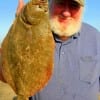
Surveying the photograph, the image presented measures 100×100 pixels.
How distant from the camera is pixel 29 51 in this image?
577 centimetres

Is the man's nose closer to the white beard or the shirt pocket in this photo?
the white beard

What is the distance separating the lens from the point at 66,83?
22.7ft

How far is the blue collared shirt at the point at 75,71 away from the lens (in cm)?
688

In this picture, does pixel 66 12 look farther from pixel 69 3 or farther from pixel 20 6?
pixel 20 6

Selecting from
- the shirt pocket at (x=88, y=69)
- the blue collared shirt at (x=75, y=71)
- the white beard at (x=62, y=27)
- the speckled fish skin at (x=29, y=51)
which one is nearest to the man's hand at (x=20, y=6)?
the speckled fish skin at (x=29, y=51)

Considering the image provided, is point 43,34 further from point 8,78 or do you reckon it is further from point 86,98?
point 86,98

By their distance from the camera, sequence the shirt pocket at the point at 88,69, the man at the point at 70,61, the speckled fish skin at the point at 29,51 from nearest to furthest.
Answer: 1. the speckled fish skin at the point at 29,51
2. the man at the point at 70,61
3. the shirt pocket at the point at 88,69

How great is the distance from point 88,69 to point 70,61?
1.01 feet

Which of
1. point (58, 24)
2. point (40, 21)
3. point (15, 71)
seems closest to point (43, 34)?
point (40, 21)

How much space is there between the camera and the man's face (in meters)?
6.74

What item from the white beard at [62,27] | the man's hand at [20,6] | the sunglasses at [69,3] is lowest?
the white beard at [62,27]

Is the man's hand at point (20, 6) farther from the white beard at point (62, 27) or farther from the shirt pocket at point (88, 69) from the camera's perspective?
the shirt pocket at point (88, 69)

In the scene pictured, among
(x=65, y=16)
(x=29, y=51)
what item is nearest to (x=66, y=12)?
(x=65, y=16)

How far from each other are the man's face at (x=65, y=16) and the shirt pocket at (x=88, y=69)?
0.45 metres
